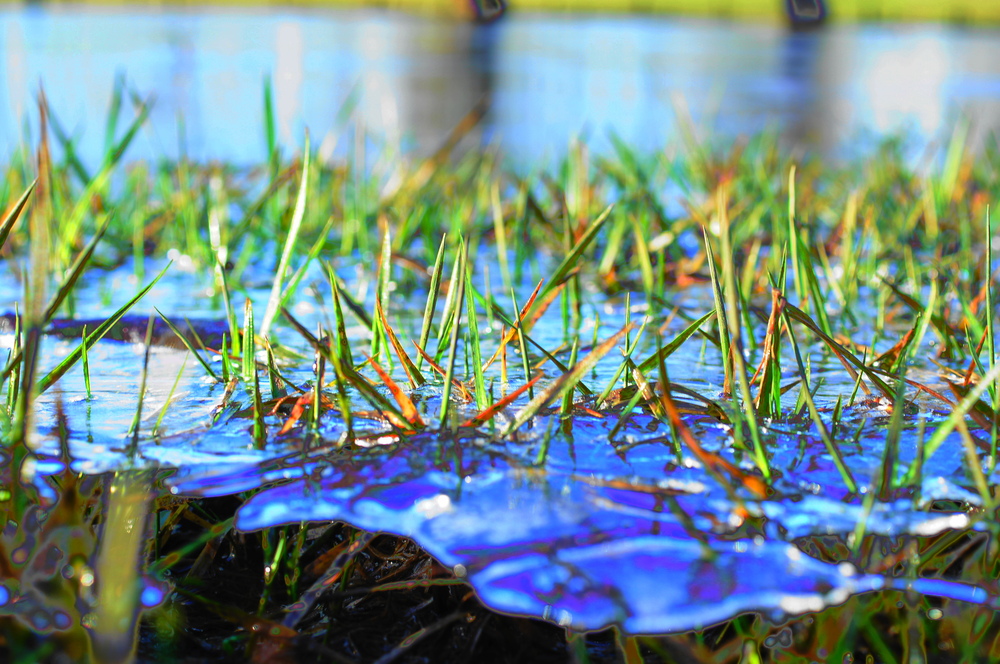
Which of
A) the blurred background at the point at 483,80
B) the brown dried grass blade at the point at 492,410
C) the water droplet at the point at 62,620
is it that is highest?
the blurred background at the point at 483,80

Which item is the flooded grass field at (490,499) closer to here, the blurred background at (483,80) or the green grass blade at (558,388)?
the green grass blade at (558,388)

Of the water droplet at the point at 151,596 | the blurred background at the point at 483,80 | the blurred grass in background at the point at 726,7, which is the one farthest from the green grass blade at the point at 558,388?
the blurred grass in background at the point at 726,7

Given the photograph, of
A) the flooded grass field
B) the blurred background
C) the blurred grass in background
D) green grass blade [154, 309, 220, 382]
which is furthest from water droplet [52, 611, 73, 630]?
the blurred grass in background

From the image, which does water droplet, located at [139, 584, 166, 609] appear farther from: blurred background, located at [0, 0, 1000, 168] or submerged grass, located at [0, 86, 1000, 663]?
blurred background, located at [0, 0, 1000, 168]

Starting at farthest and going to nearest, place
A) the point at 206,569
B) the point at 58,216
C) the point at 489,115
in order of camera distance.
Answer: the point at 489,115 < the point at 58,216 < the point at 206,569

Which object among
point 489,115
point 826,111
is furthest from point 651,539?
point 826,111

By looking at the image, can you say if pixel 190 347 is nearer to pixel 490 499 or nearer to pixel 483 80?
pixel 490 499

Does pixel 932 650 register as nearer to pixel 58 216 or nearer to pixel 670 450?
pixel 670 450

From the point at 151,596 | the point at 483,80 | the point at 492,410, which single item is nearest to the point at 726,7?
the point at 483,80
